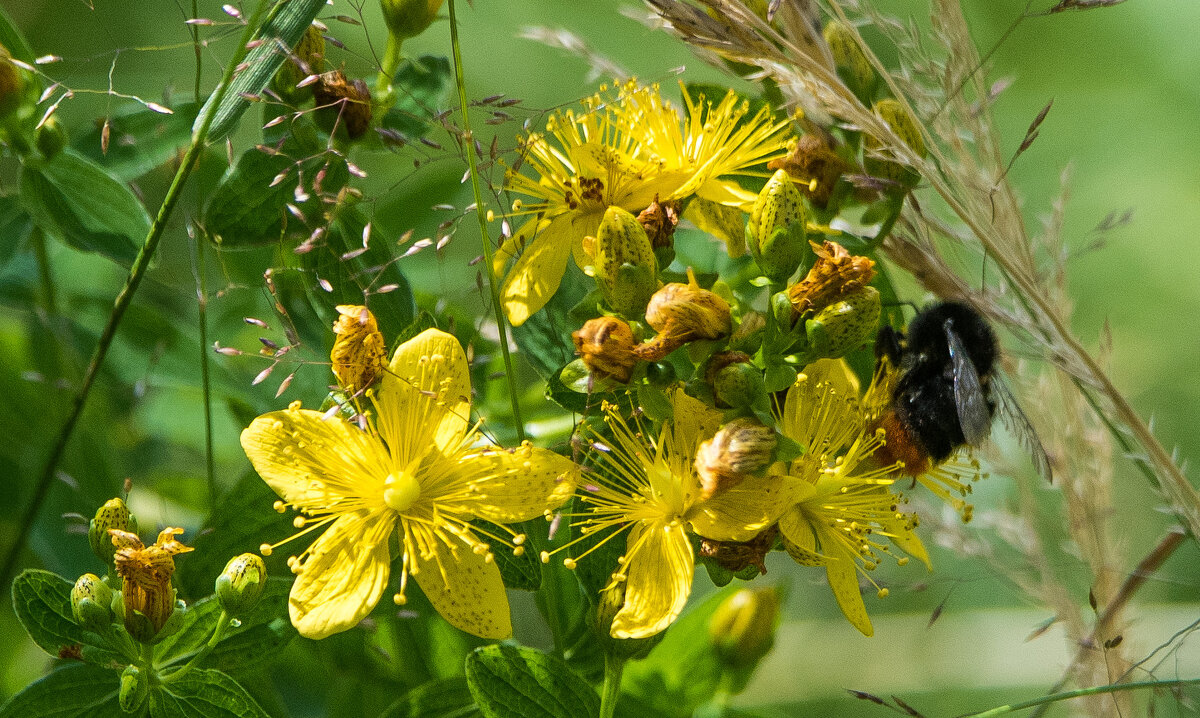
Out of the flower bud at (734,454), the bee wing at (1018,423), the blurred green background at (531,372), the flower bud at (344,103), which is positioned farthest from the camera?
the blurred green background at (531,372)

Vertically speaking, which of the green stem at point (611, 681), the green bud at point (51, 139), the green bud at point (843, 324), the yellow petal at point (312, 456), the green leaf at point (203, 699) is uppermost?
the green bud at point (51, 139)

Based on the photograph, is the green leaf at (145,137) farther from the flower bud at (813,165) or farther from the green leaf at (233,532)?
the flower bud at (813,165)

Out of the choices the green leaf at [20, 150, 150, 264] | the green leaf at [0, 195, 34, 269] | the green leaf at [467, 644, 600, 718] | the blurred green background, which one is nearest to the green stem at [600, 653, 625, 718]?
the green leaf at [467, 644, 600, 718]

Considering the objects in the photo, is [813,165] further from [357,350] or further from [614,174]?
[357,350]

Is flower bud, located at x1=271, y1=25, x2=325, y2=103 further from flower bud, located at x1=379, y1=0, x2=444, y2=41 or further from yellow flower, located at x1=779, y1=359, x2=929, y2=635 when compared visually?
yellow flower, located at x1=779, y1=359, x2=929, y2=635

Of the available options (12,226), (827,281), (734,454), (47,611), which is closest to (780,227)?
(827,281)

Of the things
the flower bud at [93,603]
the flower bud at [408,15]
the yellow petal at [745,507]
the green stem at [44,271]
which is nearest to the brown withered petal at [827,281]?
the yellow petal at [745,507]
